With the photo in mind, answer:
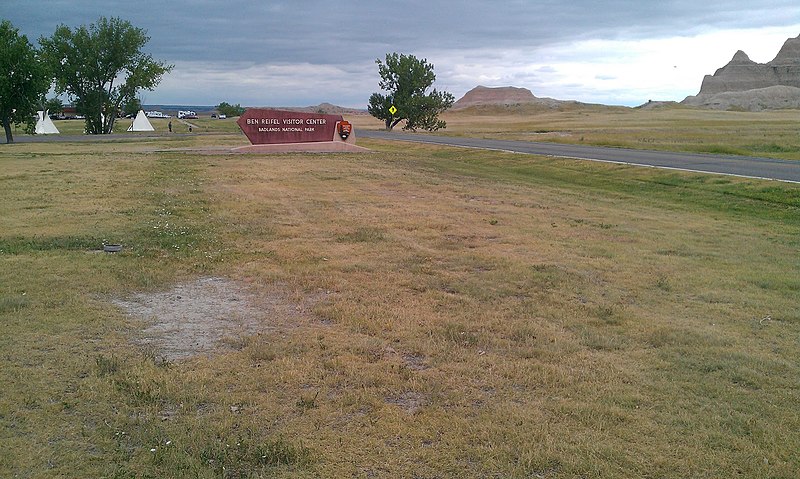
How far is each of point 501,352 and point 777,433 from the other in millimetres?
2040

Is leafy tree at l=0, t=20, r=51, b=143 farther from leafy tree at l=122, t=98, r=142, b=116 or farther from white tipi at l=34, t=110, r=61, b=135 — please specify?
leafy tree at l=122, t=98, r=142, b=116

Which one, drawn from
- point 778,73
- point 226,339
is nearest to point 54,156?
point 226,339

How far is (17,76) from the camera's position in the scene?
4134cm

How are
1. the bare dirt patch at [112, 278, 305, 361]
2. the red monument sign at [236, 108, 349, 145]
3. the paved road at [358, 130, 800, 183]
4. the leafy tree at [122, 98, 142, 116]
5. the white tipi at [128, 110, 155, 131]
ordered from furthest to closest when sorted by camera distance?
the white tipi at [128, 110, 155, 131]
the leafy tree at [122, 98, 142, 116]
the red monument sign at [236, 108, 349, 145]
the paved road at [358, 130, 800, 183]
the bare dirt patch at [112, 278, 305, 361]

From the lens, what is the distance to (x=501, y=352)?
18.2 feet

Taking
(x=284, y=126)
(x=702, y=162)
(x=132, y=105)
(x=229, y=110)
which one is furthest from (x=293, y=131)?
(x=229, y=110)

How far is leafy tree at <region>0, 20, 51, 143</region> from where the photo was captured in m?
40.8

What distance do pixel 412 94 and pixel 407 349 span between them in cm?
6311

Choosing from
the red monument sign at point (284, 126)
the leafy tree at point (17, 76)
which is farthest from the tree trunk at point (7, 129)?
the red monument sign at point (284, 126)

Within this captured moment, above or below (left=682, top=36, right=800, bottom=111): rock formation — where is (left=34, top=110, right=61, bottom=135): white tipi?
below

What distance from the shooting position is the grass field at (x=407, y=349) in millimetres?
3914

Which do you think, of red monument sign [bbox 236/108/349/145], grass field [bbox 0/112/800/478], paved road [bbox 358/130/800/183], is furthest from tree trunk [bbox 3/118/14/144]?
grass field [bbox 0/112/800/478]

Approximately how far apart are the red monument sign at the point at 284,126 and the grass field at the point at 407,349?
18.3 metres

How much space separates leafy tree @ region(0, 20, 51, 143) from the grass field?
111 ft
